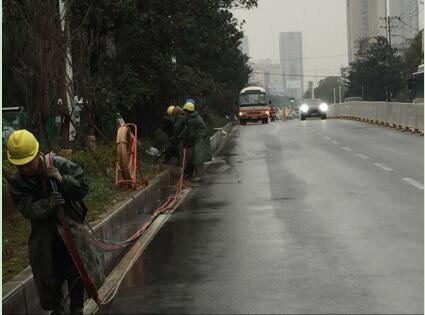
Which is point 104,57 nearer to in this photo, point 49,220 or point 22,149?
point 49,220

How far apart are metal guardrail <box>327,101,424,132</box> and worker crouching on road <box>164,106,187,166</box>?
13351 millimetres

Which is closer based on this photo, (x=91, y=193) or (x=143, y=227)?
(x=143, y=227)

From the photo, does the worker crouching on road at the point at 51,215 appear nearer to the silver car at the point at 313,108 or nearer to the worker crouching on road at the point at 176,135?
the worker crouching on road at the point at 176,135

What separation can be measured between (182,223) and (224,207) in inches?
55.5

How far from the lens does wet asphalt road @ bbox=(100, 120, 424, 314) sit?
559cm

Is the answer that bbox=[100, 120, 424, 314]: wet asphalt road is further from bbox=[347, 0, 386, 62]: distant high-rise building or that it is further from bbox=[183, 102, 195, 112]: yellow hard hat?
bbox=[347, 0, 386, 62]: distant high-rise building

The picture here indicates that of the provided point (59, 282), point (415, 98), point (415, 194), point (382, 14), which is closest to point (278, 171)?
point (415, 194)

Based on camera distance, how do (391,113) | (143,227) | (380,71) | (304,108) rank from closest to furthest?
(143,227), (391,113), (304,108), (380,71)

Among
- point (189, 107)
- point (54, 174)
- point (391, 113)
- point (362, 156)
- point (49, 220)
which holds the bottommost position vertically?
point (362, 156)

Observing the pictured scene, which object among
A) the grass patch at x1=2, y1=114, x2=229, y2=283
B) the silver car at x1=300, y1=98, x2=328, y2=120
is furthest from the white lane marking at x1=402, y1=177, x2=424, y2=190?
the silver car at x1=300, y1=98, x2=328, y2=120

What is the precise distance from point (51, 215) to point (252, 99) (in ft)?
161

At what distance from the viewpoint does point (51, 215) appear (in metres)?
4.91

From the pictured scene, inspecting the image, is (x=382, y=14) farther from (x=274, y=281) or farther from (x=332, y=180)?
(x=274, y=281)

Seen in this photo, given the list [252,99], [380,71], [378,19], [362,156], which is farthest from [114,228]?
[380,71]
